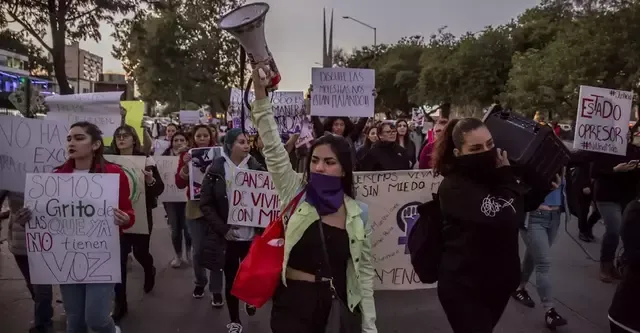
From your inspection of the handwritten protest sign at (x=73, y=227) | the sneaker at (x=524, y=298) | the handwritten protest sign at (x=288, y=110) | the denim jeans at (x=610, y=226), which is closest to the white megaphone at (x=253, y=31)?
Answer: the handwritten protest sign at (x=73, y=227)

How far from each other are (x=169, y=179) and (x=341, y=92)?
2510mm

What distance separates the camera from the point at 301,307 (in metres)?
3.04

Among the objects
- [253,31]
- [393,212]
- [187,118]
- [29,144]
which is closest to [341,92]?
[393,212]

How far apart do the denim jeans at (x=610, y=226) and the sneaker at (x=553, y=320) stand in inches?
81.3

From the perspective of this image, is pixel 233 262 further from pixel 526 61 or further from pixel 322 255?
pixel 526 61

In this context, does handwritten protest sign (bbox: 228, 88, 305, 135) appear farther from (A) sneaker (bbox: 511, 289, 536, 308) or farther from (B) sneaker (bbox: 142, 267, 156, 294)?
(A) sneaker (bbox: 511, 289, 536, 308)

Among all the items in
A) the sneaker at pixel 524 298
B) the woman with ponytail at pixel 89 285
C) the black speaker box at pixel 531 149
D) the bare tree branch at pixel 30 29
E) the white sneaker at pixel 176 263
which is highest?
the bare tree branch at pixel 30 29

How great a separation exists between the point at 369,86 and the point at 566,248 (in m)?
3.61

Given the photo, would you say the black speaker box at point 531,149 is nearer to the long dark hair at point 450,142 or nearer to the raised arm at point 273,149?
the long dark hair at point 450,142

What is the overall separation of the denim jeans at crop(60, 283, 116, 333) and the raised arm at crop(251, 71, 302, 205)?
1.49 m

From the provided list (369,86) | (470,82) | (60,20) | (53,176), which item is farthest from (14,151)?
(470,82)

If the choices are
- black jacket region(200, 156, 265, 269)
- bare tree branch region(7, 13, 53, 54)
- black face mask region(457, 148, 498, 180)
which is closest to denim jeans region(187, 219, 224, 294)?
black jacket region(200, 156, 265, 269)

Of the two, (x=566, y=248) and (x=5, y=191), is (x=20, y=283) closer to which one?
(x=5, y=191)

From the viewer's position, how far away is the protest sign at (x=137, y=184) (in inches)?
241
